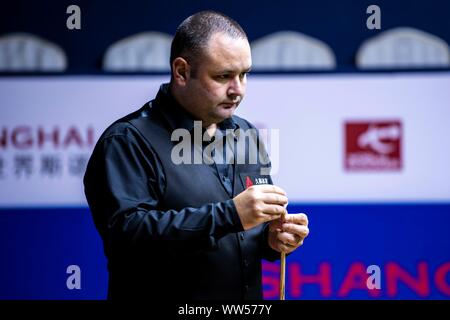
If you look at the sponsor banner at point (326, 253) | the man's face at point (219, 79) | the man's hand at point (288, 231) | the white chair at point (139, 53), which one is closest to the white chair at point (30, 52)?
the white chair at point (139, 53)

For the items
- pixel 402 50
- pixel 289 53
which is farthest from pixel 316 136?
pixel 402 50

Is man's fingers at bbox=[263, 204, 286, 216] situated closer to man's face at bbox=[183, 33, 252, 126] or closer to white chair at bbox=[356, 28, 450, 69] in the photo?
man's face at bbox=[183, 33, 252, 126]

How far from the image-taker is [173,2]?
4.54 m

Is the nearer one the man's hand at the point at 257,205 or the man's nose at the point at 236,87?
the man's hand at the point at 257,205

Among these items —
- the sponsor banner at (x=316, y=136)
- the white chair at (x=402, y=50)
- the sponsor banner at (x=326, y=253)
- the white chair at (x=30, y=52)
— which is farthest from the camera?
the white chair at (x=30, y=52)

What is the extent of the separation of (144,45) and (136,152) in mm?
2637

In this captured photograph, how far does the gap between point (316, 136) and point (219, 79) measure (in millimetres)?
2039

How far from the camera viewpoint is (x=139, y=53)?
443 cm

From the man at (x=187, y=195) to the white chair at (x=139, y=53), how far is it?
2.38m

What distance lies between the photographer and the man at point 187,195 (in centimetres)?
181

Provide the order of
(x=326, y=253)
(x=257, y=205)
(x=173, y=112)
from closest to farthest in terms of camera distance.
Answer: (x=257, y=205) → (x=173, y=112) → (x=326, y=253)

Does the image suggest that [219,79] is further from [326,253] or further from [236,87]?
[326,253]

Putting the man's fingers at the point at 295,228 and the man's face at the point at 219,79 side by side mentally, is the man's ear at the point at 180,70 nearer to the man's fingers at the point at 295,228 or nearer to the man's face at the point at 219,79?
the man's face at the point at 219,79
